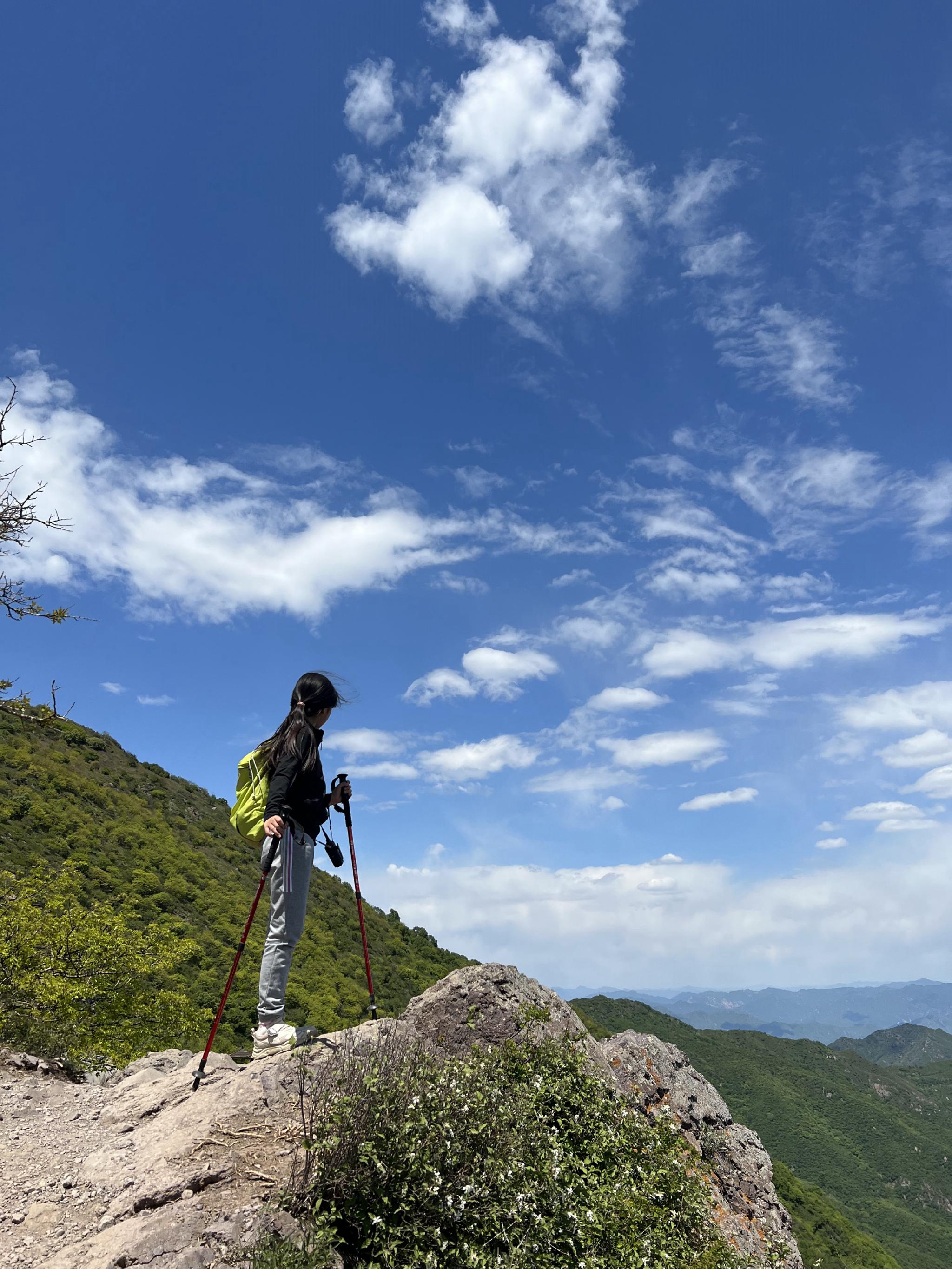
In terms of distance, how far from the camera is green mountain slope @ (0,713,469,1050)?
3331 centimetres

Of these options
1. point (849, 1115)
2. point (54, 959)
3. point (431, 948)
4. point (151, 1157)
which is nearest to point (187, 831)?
point (431, 948)

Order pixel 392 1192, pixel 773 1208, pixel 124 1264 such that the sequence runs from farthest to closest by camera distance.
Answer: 1. pixel 773 1208
2. pixel 392 1192
3. pixel 124 1264

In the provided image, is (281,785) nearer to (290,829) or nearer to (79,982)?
(290,829)

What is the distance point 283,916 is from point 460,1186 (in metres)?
2.85

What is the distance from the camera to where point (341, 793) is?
7.60 metres

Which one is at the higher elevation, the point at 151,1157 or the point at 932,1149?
the point at 151,1157

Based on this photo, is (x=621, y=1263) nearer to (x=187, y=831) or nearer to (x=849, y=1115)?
(x=187, y=831)

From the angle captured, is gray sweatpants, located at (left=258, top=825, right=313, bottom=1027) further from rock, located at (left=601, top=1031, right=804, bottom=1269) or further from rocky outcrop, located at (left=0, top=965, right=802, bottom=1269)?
rock, located at (left=601, top=1031, right=804, bottom=1269)

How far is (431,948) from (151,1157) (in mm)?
55556

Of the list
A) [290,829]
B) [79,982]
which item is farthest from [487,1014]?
[79,982]

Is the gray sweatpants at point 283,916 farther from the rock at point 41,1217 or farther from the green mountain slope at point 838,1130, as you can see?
the green mountain slope at point 838,1130

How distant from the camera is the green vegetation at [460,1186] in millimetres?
4660

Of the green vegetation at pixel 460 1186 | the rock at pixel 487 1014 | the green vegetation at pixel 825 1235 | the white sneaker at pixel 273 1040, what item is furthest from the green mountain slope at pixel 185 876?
the green vegetation at pixel 825 1235

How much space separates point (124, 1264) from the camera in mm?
4301
